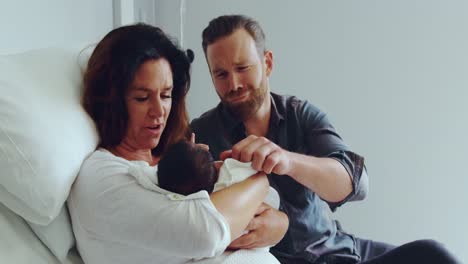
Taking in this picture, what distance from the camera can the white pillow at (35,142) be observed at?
0.91m

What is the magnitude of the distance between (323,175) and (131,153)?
0.48 metres

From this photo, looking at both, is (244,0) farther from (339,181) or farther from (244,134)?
(339,181)

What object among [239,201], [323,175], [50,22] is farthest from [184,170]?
[50,22]

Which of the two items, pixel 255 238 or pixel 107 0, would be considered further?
pixel 107 0

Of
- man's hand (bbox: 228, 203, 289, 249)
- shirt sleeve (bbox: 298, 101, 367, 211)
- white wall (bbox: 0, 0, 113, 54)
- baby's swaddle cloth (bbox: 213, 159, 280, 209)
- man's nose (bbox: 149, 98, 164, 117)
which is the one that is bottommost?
man's hand (bbox: 228, 203, 289, 249)

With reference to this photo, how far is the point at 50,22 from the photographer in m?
1.53

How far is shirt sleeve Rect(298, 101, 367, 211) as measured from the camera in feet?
4.33

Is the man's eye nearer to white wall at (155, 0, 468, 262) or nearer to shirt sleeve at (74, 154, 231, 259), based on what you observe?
shirt sleeve at (74, 154, 231, 259)

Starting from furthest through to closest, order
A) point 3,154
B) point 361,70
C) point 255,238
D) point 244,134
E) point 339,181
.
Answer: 1. point 361,70
2. point 244,134
3. point 339,181
4. point 255,238
5. point 3,154

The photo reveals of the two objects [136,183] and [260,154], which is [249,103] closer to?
[260,154]

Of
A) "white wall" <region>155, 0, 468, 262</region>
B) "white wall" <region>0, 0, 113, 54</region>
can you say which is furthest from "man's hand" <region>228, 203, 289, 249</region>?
"white wall" <region>155, 0, 468, 262</region>

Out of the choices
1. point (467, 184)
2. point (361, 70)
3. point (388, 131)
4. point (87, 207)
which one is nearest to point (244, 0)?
point (361, 70)

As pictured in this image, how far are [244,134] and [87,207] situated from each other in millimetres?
621

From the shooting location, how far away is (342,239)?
1.46m
